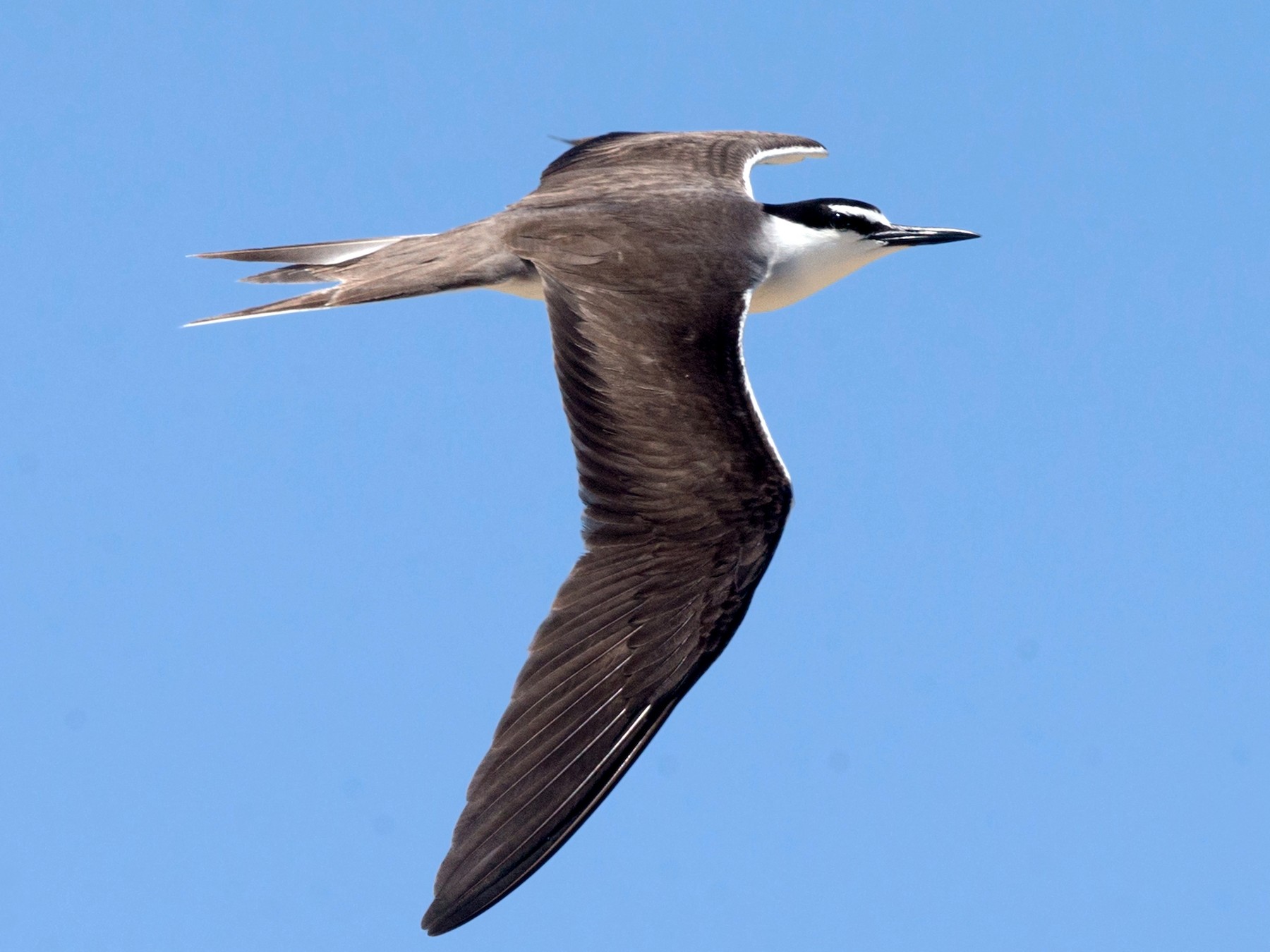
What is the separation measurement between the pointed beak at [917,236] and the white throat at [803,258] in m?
0.06

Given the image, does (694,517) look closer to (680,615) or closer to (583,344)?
(680,615)

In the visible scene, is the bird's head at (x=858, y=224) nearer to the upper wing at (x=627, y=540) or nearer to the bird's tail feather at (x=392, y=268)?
the upper wing at (x=627, y=540)

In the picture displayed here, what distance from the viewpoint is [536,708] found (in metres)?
7.58

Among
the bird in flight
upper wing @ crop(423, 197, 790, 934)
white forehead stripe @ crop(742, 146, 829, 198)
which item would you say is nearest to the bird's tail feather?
the bird in flight

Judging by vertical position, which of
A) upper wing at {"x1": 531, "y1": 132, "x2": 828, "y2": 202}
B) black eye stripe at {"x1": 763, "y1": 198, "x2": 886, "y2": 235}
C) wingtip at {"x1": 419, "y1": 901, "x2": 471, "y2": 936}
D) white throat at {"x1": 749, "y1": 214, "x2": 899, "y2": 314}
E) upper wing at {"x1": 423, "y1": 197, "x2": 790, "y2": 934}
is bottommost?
wingtip at {"x1": 419, "y1": 901, "x2": 471, "y2": 936}

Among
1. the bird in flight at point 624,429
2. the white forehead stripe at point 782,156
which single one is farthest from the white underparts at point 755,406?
the white forehead stripe at point 782,156

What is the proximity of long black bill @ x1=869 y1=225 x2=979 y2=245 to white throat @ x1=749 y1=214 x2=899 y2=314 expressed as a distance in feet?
0.21

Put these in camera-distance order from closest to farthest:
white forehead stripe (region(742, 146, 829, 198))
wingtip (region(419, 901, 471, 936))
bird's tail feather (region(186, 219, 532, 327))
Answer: wingtip (region(419, 901, 471, 936))
bird's tail feather (region(186, 219, 532, 327))
white forehead stripe (region(742, 146, 829, 198))

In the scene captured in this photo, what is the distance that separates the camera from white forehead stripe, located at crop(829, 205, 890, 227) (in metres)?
10.4

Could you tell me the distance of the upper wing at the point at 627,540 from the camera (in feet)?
24.1

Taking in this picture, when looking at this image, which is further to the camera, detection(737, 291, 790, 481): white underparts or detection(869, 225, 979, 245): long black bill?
detection(869, 225, 979, 245): long black bill

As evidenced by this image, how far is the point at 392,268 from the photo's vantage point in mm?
9602

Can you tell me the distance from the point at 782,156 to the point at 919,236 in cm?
126

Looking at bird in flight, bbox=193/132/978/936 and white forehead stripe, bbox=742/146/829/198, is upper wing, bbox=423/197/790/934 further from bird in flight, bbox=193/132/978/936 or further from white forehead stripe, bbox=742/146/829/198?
white forehead stripe, bbox=742/146/829/198
